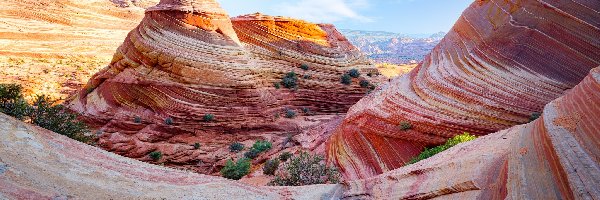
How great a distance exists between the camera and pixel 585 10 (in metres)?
16.5

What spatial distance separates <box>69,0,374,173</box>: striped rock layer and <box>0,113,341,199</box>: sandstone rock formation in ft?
46.2

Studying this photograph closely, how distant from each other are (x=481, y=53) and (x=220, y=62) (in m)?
16.8

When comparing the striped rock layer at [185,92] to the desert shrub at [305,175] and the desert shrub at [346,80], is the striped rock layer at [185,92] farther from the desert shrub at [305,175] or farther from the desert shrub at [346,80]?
the desert shrub at [305,175]

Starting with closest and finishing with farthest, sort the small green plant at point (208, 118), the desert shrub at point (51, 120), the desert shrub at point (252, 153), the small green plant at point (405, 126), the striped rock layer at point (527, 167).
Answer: the striped rock layer at point (527, 167) < the desert shrub at point (51, 120) < the small green plant at point (405, 126) < the desert shrub at point (252, 153) < the small green plant at point (208, 118)

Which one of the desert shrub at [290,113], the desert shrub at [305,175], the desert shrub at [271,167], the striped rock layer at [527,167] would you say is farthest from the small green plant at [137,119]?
the striped rock layer at [527,167]

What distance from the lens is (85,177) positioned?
22.3ft

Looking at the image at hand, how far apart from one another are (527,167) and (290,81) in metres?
24.8

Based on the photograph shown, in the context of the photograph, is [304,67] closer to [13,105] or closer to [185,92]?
[185,92]

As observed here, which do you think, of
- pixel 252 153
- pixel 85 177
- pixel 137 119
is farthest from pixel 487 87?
pixel 137 119

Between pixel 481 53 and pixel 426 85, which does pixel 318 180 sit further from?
pixel 481 53

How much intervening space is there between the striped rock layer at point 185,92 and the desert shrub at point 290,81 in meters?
0.47

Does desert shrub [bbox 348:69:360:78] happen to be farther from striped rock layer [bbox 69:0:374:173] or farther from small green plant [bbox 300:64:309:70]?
striped rock layer [bbox 69:0:374:173]

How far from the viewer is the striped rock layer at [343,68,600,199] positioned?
5609 mm

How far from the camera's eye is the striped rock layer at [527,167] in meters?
5.61
